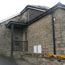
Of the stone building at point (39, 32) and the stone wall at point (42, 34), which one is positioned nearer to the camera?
the stone building at point (39, 32)

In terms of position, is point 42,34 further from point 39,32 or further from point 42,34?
point 39,32

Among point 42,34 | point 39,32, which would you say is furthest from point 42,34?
point 39,32

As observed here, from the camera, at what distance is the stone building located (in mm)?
7547

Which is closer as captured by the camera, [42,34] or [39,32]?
[42,34]

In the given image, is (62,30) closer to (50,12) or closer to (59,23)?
(59,23)

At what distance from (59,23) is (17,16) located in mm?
7262

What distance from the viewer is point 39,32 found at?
959cm

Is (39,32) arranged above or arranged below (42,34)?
above

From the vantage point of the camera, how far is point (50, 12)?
8.29 m

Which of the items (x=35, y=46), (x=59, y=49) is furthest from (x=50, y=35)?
(x=35, y=46)

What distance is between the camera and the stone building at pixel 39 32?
7547mm

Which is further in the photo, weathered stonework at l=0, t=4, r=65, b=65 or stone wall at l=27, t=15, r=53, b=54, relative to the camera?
stone wall at l=27, t=15, r=53, b=54

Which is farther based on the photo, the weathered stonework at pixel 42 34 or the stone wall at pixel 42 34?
the stone wall at pixel 42 34

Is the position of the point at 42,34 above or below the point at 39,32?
below
